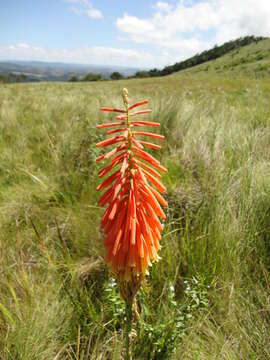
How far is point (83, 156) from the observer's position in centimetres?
373

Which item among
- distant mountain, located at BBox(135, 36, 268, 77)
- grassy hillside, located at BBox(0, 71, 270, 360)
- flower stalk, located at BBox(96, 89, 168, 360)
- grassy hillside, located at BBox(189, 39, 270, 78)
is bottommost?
grassy hillside, located at BBox(0, 71, 270, 360)

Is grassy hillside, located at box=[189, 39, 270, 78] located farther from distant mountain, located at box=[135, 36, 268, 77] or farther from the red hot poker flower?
distant mountain, located at box=[135, 36, 268, 77]

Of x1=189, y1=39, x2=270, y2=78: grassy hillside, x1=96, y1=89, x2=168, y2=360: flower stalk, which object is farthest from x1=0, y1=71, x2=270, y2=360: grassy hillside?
x1=189, y1=39, x2=270, y2=78: grassy hillside

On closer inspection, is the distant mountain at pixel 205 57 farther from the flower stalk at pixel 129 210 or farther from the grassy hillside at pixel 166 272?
the flower stalk at pixel 129 210

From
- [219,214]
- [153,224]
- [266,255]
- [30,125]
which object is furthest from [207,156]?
[30,125]

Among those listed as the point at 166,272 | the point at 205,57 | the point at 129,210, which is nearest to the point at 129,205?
the point at 129,210

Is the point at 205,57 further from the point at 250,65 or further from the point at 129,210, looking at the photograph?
the point at 129,210

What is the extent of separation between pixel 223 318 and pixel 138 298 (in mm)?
514

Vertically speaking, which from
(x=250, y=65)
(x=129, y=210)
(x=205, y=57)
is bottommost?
(x=129, y=210)

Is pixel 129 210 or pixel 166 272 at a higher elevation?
pixel 129 210

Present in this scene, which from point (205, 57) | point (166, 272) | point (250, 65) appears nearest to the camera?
point (166, 272)

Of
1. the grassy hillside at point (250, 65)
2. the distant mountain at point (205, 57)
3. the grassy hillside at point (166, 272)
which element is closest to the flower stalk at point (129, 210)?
the grassy hillside at point (166, 272)

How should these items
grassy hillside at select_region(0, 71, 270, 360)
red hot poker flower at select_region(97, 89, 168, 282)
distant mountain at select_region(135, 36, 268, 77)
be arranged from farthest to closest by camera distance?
distant mountain at select_region(135, 36, 268, 77) < grassy hillside at select_region(0, 71, 270, 360) < red hot poker flower at select_region(97, 89, 168, 282)

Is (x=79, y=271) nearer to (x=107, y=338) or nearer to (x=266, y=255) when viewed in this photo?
(x=107, y=338)
